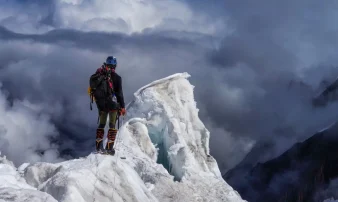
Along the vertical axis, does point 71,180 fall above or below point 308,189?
below

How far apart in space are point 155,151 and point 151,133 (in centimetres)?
275

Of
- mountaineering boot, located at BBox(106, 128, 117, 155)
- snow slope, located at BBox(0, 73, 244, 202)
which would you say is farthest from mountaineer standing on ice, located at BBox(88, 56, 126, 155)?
snow slope, located at BBox(0, 73, 244, 202)

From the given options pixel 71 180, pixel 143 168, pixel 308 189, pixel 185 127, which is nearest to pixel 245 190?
pixel 308 189

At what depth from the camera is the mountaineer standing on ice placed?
51.8 feet

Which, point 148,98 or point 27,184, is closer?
point 27,184

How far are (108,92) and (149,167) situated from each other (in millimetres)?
5243

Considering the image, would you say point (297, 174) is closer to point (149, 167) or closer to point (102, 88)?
point (149, 167)

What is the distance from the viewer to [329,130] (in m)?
94.0

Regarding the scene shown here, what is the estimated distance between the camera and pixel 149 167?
20156 millimetres

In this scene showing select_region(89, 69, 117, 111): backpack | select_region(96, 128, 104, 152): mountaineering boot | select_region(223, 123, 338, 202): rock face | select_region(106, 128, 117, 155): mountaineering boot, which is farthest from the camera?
select_region(223, 123, 338, 202): rock face

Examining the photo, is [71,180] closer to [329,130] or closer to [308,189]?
[308,189]

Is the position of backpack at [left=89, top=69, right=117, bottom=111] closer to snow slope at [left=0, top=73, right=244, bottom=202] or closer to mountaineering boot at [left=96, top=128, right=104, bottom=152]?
mountaineering boot at [left=96, top=128, right=104, bottom=152]

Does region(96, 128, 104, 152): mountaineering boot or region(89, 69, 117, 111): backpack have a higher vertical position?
region(89, 69, 117, 111): backpack

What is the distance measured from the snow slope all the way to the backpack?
1688 millimetres
